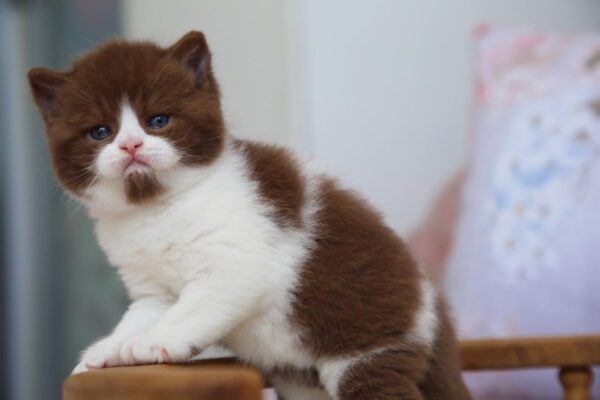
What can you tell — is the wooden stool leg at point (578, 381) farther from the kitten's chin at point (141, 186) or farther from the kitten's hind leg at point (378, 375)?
the kitten's chin at point (141, 186)

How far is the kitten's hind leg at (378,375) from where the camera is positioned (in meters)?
0.85

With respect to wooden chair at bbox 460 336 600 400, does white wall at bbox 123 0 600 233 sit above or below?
above

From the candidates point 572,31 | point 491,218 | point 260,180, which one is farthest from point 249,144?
point 572,31

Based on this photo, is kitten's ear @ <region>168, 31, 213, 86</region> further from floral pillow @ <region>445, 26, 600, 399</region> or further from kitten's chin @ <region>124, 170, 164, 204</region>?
floral pillow @ <region>445, 26, 600, 399</region>

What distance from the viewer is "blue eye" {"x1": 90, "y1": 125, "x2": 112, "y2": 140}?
89cm

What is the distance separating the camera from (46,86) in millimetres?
922

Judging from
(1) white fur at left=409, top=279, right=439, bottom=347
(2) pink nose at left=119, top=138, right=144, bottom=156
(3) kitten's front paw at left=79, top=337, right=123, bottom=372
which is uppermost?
(2) pink nose at left=119, top=138, right=144, bottom=156

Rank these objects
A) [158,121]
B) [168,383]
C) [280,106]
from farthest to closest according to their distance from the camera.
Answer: [280,106] < [158,121] < [168,383]

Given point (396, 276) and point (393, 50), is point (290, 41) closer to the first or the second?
point (393, 50)

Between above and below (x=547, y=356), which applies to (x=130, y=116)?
above

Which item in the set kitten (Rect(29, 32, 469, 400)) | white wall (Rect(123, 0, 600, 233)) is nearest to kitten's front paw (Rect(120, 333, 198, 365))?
kitten (Rect(29, 32, 469, 400))

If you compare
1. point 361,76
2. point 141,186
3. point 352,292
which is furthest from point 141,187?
point 361,76

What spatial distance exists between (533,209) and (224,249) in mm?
783

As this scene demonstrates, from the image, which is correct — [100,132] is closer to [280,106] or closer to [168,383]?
[168,383]
